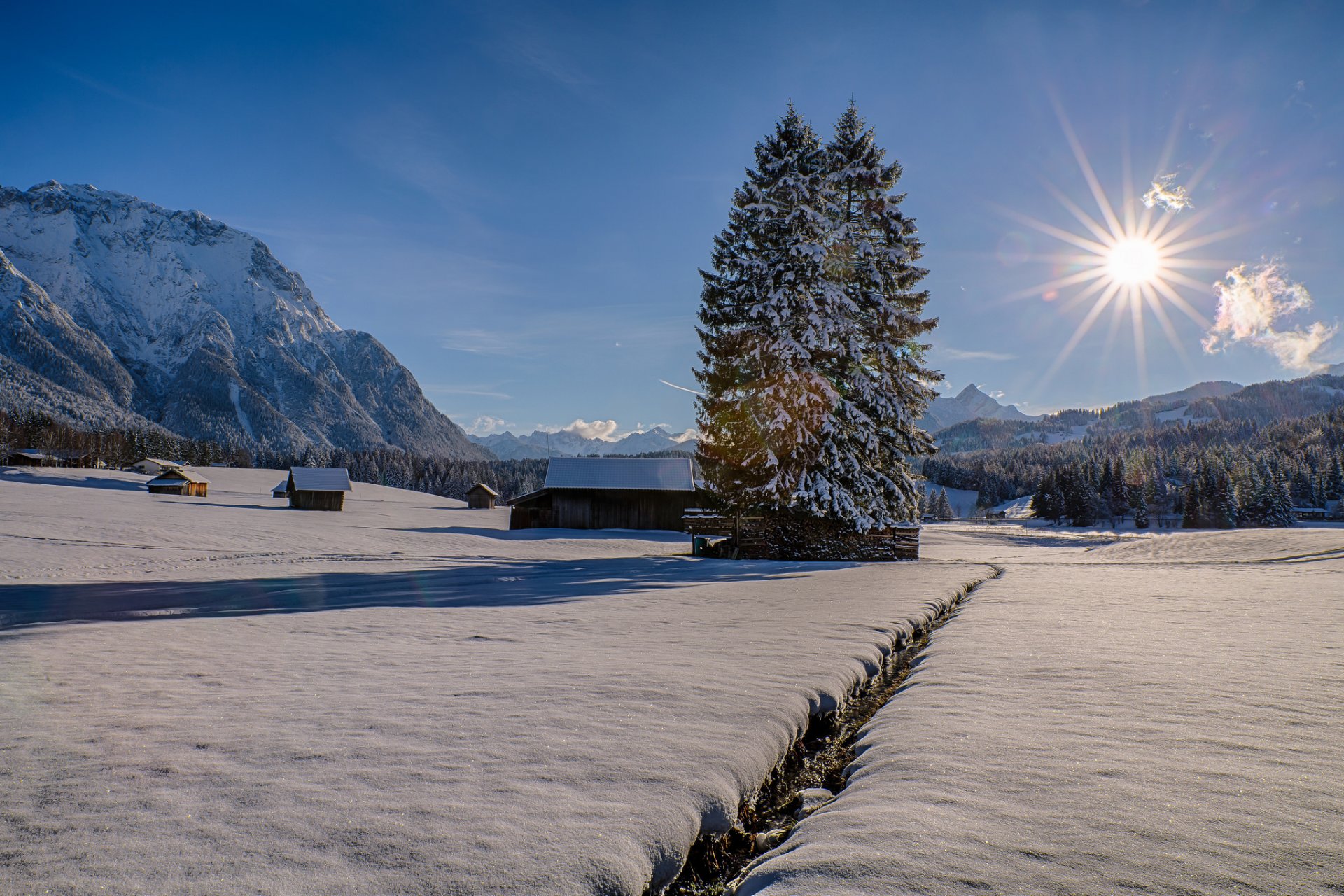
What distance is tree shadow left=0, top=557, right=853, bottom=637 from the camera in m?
10.5

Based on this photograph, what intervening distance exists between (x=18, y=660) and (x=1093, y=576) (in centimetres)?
2234

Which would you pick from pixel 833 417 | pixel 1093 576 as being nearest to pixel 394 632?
pixel 833 417

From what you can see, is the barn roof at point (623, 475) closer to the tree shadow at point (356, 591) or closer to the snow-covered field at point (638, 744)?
the tree shadow at point (356, 591)

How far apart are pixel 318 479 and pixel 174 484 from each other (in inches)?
699

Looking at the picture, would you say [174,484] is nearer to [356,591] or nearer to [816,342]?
[356,591]

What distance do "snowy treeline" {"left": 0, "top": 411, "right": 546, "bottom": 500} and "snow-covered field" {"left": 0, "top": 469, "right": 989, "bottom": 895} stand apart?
9271 centimetres

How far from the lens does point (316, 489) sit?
5750cm

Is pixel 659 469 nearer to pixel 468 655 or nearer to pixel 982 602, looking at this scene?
pixel 982 602

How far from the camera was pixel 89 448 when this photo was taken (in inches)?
4149

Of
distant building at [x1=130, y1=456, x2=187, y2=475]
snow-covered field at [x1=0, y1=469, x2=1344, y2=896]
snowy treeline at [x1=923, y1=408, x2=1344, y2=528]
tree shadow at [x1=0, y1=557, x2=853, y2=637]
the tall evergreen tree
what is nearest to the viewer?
snow-covered field at [x1=0, y1=469, x2=1344, y2=896]

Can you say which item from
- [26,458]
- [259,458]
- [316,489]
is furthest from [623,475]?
[259,458]

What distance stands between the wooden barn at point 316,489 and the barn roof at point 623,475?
2577cm

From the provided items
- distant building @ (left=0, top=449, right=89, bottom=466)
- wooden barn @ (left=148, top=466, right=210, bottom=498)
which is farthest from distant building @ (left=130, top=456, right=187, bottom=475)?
wooden barn @ (left=148, top=466, right=210, bottom=498)

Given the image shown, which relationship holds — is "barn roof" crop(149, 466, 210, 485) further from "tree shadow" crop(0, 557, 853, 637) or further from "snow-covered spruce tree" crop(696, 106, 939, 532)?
"snow-covered spruce tree" crop(696, 106, 939, 532)
